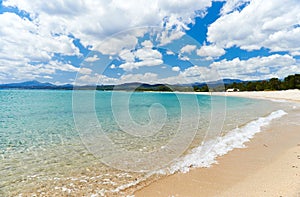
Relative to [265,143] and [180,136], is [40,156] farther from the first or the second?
[265,143]

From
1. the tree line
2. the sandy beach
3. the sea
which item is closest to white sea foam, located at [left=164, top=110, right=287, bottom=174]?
the sea

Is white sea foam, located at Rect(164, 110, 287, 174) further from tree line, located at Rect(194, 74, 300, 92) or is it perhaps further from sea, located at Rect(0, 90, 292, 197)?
tree line, located at Rect(194, 74, 300, 92)

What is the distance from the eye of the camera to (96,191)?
16.7ft

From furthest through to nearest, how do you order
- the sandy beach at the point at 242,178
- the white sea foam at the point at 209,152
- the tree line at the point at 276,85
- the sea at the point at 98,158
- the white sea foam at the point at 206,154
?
1. the tree line at the point at 276,85
2. the white sea foam at the point at 209,152
3. the white sea foam at the point at 206,154
4. the sea at the point at 98,158
5. the sandy beach at the point at 242,178

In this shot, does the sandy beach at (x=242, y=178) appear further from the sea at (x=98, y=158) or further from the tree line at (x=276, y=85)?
the tree line at (x=276, y=85)

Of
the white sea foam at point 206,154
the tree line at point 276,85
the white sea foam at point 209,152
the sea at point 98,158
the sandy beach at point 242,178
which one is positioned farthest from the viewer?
the tree line at point 276,85

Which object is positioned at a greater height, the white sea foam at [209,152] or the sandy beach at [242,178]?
the sandy beach at [242,178]

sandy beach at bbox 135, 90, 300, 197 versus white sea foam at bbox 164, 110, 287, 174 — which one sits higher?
sandy beach at bbox 135, 90, 300, 197

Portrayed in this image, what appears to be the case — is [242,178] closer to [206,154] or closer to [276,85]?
[206,154]

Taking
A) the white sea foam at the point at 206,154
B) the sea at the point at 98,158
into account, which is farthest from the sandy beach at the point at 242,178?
the sea at the point at 98,158

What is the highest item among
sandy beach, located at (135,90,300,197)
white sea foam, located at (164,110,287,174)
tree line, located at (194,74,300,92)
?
tree line, located at (194,74,300,92)

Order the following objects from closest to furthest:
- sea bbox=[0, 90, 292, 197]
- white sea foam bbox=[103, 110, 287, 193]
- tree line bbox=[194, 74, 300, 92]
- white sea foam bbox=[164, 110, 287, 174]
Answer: sea bbox=[0, 90, 292, 197]
white sea foam bbox=[103, 110, 287, 193]
white sea foam bbox=[164, 110, 287, 174]
tree line bbox=[194, 74, 300, 92]

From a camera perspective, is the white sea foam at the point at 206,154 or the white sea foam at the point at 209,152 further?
the white sea foam at the point at 209,152

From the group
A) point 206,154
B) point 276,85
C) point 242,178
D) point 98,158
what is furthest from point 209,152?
point 276,85
